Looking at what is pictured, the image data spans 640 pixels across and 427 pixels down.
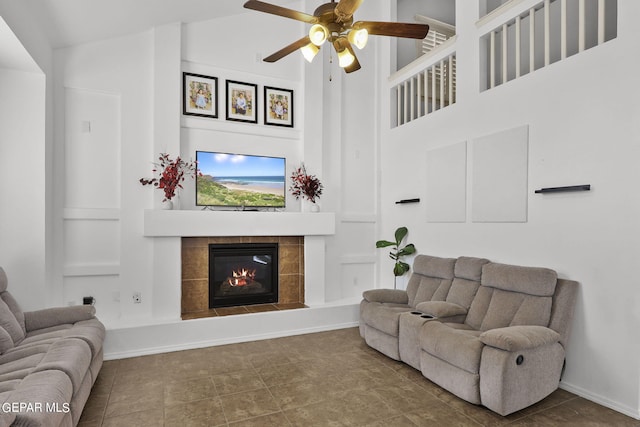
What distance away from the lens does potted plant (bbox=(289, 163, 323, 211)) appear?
198 inches

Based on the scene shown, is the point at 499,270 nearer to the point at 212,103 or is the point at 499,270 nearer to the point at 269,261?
the point at 269,261

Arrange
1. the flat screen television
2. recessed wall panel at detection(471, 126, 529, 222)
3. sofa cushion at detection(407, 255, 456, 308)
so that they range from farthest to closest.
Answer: the flat screen television < sofa cushion at detection(407, 255, 456, 308) < recessed wall panel at detection(471, 126, 529, 222)

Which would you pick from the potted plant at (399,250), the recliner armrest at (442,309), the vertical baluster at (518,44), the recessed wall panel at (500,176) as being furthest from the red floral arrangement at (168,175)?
the vertical baluster at (518,44)

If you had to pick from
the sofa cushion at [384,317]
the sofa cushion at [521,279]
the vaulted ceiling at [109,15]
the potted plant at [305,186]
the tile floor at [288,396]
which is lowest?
the tile floor at [288,396]

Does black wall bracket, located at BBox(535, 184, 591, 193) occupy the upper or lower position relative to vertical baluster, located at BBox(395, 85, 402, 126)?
lower

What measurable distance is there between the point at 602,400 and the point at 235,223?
3.90m

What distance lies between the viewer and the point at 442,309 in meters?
3.44

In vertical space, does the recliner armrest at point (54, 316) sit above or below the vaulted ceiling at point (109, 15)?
below

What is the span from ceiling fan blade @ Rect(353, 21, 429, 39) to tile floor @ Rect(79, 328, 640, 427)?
2.82 meters

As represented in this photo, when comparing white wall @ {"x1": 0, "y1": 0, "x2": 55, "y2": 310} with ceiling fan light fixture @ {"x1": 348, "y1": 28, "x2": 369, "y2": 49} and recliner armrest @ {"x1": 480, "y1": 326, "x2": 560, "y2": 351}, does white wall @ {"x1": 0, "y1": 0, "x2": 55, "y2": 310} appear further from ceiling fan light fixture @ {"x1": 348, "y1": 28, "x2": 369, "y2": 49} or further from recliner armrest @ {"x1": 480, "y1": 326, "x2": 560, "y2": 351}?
recliner armrest @ {"x1": 480, "y1": 326, "x2": 560, "y2": 351}

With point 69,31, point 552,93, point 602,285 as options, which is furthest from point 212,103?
point 602,285

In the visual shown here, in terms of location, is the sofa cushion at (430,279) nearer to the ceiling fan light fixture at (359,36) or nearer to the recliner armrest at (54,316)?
the ceiling fan light fixture at (359,36)

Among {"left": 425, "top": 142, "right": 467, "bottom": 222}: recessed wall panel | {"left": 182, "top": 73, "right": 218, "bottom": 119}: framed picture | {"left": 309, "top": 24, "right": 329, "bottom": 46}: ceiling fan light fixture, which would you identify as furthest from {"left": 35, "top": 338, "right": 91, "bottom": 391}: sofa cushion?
{"left": 425, "top": 142, "right": 467, "bottom": 222}: recessed wall panel

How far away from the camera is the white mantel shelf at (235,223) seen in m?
4.20
